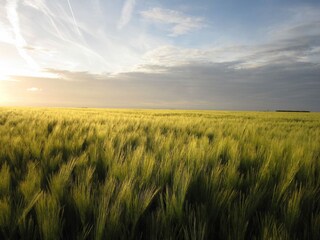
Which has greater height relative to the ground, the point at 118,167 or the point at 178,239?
the point at 118,167

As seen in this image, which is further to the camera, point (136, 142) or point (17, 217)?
point (136, 142)

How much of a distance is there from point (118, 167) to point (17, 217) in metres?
0.69

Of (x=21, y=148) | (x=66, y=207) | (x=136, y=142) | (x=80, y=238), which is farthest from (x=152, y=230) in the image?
(x=136, y=142)

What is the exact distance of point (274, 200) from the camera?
130 cm

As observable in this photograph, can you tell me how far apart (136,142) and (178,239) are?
2.28m

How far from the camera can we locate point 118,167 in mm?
1659

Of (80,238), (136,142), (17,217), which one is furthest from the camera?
(136,142)

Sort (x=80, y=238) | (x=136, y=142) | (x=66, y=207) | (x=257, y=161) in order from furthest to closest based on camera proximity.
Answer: (x=136, y=142) < (x=257, y=161) < (x=66, y=207) < (x=80, y=238)

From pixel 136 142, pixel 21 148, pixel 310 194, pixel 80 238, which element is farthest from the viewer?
pixel 136 142

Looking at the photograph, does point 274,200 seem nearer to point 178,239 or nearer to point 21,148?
point 178,239

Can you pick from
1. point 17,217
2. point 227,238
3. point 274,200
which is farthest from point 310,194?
point 17,217

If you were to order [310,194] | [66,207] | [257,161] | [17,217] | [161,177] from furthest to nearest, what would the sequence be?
[257,161] → [161,177] → [310,194] → [66,207] → [17,217]

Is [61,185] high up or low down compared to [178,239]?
up

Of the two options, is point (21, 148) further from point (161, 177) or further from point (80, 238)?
point (80, 238)
